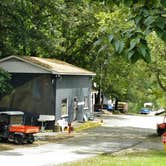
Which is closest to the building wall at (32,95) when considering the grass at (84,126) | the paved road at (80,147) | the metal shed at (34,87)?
the metal shed at (34,87)

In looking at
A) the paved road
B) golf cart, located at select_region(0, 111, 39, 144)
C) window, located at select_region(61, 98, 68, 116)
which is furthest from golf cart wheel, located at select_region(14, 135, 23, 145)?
window, located at select_region(61, 98, 68, 116)

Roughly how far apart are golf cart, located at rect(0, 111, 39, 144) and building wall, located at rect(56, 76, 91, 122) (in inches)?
296

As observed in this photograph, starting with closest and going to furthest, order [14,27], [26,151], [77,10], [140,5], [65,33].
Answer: [140,5] < [26,151] < [14,27] < [77,10] < [65,33]

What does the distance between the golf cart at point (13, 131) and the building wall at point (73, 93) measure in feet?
24.7

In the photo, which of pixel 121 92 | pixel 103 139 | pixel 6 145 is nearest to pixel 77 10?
pixel 103 139

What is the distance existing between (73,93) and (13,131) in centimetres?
1262

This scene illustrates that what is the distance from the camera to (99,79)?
51.2 metres

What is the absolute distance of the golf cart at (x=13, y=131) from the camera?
23531 mm

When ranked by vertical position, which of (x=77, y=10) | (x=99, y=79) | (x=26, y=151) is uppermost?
(x=77, y=10)

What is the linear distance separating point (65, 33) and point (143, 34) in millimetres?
34652

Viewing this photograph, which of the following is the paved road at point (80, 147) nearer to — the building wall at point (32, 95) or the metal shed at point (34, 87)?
the metal shed at point (34, 87)

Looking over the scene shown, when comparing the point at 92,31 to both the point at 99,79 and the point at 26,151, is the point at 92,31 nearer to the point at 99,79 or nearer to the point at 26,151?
the point at 99,79

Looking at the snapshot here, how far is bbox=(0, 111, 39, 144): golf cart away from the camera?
2353 centimetres

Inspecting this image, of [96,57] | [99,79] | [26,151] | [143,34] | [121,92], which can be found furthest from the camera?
[121,92]
